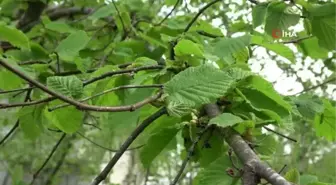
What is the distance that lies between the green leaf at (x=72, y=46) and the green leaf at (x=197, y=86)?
0.53m

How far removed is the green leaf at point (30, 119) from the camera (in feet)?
3.28

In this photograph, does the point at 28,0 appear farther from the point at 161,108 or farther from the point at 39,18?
the point at 161,108

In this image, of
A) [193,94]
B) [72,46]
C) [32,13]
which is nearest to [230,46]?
[193,94]

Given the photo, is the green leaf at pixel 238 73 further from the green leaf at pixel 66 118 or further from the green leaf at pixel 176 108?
the green leaf at pixel 66 118

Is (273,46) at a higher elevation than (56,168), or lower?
higher

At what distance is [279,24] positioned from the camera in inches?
37.2

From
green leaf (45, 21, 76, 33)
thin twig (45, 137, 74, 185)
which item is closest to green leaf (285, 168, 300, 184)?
green leaf (45, 21, 76, 33)

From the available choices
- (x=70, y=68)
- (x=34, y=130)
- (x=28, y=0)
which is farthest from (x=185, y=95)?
(x=28, y=0)

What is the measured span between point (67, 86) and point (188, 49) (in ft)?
0.75

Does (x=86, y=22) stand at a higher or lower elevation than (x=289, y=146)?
higher

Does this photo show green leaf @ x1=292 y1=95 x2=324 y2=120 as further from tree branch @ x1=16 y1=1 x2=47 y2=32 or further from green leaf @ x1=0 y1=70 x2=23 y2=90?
tree branch @ x1=16 y1=1 x2=47 y2=32

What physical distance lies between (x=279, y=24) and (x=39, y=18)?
1.41m

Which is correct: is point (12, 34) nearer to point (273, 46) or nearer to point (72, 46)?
point (72, 46)

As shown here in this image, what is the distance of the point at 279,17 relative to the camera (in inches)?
37.3
